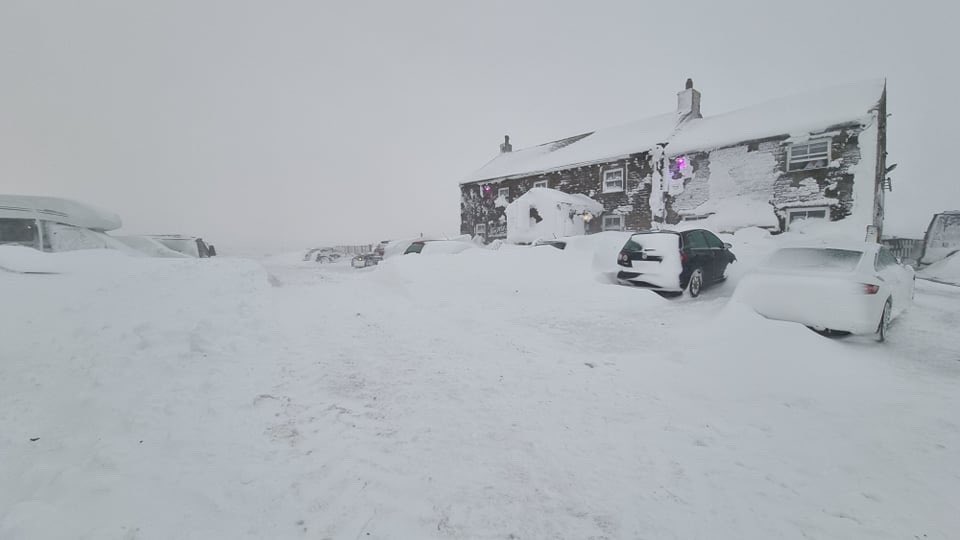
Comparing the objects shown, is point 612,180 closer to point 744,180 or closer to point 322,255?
point 744,180

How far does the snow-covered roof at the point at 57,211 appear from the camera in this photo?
21.0 ft

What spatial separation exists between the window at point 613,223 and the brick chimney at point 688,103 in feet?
21.1

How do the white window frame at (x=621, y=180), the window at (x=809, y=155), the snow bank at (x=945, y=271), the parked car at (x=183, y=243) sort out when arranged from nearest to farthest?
the parked car at (x=183, y=243)
the snow bank at (x=945, y=271)
the window at (x=809, y=155)
the white window frame at (x=621, y=180)

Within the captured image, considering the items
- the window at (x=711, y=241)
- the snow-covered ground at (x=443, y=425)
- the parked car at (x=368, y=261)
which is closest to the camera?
the snow-covered ground at (x=443, y=425)

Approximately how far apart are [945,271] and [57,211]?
26802 mm

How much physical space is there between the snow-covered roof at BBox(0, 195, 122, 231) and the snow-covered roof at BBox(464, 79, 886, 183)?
19653 millimetres

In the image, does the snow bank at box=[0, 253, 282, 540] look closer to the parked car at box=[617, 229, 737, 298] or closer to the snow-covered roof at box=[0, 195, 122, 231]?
the snow-covered roof at box=[0, 195, 122, 231]

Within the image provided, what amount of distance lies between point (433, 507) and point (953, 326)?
8.81 m

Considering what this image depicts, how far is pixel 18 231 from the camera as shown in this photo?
21.1 ft

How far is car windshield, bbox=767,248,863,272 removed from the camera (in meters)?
5.20

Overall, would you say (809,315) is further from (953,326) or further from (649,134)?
(649,134)

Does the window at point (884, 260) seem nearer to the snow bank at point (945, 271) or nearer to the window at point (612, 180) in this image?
the snow bank at point (945, 271)

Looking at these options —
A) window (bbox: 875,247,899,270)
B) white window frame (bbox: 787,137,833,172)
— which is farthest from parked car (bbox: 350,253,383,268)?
white window frame (bbox: 787,137,833,172)

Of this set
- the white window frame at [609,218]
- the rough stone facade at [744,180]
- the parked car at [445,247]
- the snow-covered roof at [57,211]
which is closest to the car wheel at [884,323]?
the parked car at [445,247]
